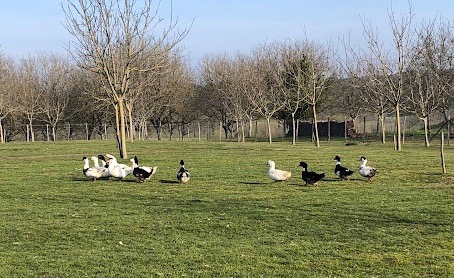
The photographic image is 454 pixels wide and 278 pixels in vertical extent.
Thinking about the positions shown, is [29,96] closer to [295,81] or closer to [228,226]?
[295,81]

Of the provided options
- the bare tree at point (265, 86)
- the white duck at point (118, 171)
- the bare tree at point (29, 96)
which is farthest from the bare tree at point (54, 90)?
the white duck at point (118, 171)

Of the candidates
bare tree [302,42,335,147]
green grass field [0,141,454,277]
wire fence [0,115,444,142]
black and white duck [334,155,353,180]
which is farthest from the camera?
wire fence [0,115,444,142]

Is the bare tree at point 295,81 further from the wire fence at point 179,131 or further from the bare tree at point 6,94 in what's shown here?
the bare tree at point 6,94

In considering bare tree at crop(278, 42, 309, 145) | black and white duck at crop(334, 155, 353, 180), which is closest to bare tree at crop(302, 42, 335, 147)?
bare tree at crop(278, 42, 309, 145)

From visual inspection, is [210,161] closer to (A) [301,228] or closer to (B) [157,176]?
(B) [157,176]

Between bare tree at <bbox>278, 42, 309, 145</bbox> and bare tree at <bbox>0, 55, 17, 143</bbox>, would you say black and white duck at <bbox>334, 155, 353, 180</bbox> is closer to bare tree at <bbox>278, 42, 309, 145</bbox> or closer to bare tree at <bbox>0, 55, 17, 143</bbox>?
bare tree at <bbox>278, 42, 309, 145</bbox>

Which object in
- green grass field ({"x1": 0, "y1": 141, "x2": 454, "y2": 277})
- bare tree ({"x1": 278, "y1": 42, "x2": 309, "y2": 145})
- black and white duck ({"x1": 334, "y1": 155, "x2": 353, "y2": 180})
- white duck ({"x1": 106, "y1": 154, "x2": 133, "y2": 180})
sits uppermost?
bare tree ({"x1": 278, "y1": 42, "x2": 309, "y2": 145})

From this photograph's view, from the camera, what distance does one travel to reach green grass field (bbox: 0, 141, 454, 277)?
816cm

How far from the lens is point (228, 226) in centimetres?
1138

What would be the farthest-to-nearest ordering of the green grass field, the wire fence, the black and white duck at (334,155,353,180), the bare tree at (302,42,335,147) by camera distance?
the wire fence < the bare tree at (302,42,335,147) < the black and white duck at (334,155,353,180) < the green grass field

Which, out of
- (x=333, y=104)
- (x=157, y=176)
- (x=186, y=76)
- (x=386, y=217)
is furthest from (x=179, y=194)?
(x=186, y=76)

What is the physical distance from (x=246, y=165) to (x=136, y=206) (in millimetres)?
10766

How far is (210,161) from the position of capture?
1041 inches

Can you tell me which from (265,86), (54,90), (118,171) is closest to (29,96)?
(54,90)
